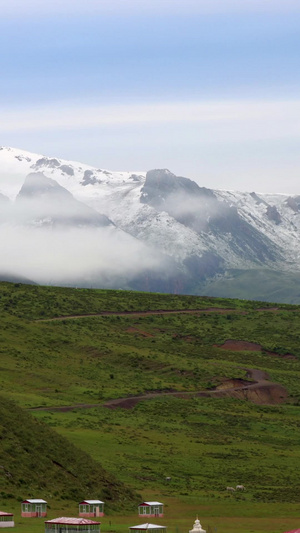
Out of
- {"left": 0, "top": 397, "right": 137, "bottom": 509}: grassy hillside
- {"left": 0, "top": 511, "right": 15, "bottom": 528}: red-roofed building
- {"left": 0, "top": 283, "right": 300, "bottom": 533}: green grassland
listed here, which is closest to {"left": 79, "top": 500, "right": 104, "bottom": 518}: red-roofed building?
{"left": 0, "top": 283, "right": 300, "bottom": 533}: green grassland

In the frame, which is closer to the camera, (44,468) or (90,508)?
(90,508)

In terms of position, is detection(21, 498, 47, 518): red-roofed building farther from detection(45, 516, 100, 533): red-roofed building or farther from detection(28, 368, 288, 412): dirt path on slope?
detection(28, 368, 288, 412): dirt path on slope

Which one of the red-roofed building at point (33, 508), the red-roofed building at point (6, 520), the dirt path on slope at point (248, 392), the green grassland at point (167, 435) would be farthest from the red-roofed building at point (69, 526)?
the dirt path on slope at point (248, 392)

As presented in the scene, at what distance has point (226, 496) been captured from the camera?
116 m

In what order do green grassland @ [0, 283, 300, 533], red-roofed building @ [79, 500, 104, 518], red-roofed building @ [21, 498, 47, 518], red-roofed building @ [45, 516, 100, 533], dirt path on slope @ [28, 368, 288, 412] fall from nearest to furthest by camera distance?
red-roofed building @ [45, 516, 100, 533], red-roofed building @ [21, 498, 47, 518], red-roofed building @ [79, 500, 104, 518], green grassland @ [0, 283, 300, 533], dirt path on slope @ [28, 368, 288, 412]

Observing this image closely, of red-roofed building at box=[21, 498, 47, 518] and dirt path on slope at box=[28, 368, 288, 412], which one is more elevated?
dirt path on slope at box=[28, 368, 288, 412]

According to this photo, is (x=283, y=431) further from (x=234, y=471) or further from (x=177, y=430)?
(x=234, y=471)

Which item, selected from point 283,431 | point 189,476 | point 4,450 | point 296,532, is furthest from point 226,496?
point 283,431

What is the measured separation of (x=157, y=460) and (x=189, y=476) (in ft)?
22.4

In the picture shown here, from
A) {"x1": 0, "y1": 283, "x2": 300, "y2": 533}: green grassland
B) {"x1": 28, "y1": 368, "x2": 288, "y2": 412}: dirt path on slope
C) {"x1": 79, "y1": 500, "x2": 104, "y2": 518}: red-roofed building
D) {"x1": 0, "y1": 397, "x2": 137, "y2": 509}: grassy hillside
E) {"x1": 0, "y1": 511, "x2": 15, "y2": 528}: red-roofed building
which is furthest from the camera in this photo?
{"x1": 28, "y1": 368, "x2": 288, "y2": 412}: dirt path on slope

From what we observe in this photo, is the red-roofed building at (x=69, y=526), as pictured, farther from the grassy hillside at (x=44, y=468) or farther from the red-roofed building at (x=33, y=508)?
the grassy hillside at (x=44, y=468)

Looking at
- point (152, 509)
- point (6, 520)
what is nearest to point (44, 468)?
point (152, 509)

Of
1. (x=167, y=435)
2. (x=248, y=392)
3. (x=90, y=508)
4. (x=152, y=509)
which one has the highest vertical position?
(x=248, y=392)

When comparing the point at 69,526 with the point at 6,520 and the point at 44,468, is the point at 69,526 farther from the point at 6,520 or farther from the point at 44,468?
the point at 44,468
